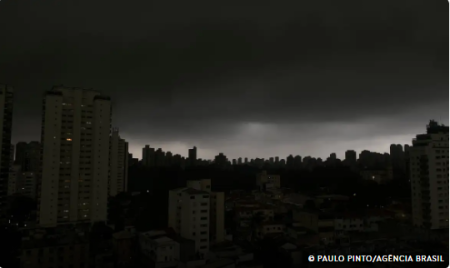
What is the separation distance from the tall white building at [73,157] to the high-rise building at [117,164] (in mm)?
2748

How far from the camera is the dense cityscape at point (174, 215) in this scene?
16.2 feet

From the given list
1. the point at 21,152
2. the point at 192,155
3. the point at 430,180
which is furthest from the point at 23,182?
the point at 430,180

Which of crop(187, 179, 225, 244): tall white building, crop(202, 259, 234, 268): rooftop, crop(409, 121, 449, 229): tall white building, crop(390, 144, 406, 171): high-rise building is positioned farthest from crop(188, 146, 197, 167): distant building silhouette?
crop(202, 259, 234, 268): rooftop

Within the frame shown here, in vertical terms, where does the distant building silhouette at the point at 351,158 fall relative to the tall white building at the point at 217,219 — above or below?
above

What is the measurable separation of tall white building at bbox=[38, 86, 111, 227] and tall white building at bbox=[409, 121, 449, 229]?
6.91 metres

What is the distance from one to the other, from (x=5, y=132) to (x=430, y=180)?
357 inches

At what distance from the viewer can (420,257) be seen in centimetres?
400

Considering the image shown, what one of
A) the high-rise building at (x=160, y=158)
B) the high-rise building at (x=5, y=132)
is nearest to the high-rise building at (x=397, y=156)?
the high-rise building at (x=160, y=158)

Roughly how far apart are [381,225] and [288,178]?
8.29 metres

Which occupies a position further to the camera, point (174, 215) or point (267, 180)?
point (267, 180)

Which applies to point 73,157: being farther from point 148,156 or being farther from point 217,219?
point 148,156

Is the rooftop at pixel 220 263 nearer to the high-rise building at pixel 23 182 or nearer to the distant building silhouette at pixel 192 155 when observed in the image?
the high-rise building at pixel 23 182

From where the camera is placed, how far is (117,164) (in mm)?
11555

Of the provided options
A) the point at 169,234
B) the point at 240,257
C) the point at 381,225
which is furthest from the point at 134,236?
the point at 381,225
